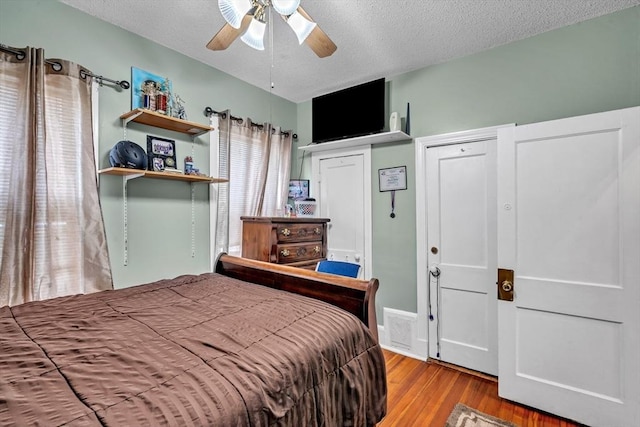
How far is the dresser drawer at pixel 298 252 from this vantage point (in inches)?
106

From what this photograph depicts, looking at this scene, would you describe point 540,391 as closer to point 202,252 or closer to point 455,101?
point 455,101

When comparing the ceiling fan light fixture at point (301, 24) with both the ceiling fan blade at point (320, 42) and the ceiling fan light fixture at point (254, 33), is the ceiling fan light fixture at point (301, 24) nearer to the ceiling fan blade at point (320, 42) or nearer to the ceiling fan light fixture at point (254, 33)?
the ceiling fan blade at point (320, 42)

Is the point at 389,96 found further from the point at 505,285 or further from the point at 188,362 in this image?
the point at 188,362

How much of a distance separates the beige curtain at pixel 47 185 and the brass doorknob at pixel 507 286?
9.45 ft

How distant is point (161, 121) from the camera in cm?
233

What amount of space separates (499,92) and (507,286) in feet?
5.25

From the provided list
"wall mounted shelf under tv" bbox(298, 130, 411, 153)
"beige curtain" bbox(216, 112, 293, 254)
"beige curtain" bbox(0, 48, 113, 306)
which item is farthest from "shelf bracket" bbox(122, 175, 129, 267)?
→ "wall mounted shelf under tv" bbox(298, 130, 411, 153)

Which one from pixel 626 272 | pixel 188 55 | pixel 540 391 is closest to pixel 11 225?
pixel 188 55

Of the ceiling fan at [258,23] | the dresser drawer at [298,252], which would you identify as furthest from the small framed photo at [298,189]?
the ceiling fan at [258,23]

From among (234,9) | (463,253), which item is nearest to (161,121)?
(234,9)

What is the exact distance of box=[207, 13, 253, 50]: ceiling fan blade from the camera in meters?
1.75

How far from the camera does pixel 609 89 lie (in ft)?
6.84

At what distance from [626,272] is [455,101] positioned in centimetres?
177

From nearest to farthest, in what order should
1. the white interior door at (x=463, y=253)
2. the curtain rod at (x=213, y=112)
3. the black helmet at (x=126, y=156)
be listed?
the black helmet at (x=126, y=156) → the white interior door at (x=463, y=253) → the curtain rod at (x=213, y=112)
